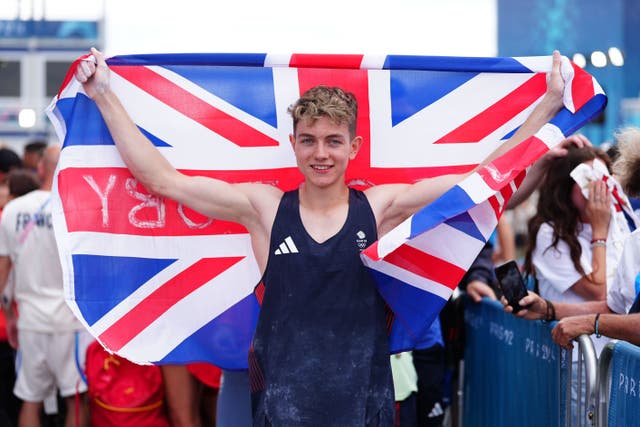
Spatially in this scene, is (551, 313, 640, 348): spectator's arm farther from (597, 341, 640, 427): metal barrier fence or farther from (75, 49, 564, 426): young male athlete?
(75, 49, 564, 426): young male athlete

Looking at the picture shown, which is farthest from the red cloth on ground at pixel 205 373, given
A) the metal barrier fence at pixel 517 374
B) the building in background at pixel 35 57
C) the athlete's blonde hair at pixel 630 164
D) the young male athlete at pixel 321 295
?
the building in background at pixel 35 57

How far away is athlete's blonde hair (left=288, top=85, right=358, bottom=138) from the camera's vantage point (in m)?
4.15

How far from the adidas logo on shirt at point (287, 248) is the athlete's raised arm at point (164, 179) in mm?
201

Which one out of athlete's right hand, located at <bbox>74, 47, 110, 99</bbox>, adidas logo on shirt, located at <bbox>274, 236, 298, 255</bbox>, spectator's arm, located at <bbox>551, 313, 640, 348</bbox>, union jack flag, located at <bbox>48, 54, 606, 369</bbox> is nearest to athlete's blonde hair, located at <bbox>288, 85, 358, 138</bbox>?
adidas logo on shirt, located at <bbox>274, 236, 298, 255</bbox>

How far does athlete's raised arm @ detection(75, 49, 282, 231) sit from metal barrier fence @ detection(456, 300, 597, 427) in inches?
58.9

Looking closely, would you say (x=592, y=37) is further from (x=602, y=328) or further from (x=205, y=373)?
(x=602, y=328)

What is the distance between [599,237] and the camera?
214 inches

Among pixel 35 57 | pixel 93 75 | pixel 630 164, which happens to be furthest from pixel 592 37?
pixel 93 75

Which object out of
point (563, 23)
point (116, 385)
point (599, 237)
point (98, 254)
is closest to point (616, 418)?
point (599, 237)

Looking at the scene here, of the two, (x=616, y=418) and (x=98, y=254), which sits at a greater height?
(x=98, y=254)

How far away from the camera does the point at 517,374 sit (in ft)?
18.5

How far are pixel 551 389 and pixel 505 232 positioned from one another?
14.6 ft

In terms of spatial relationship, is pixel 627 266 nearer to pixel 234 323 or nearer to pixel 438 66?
pixel 438 66

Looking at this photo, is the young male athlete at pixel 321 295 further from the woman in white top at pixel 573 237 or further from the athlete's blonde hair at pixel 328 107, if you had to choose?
the woman in white top at pixel 573 237
